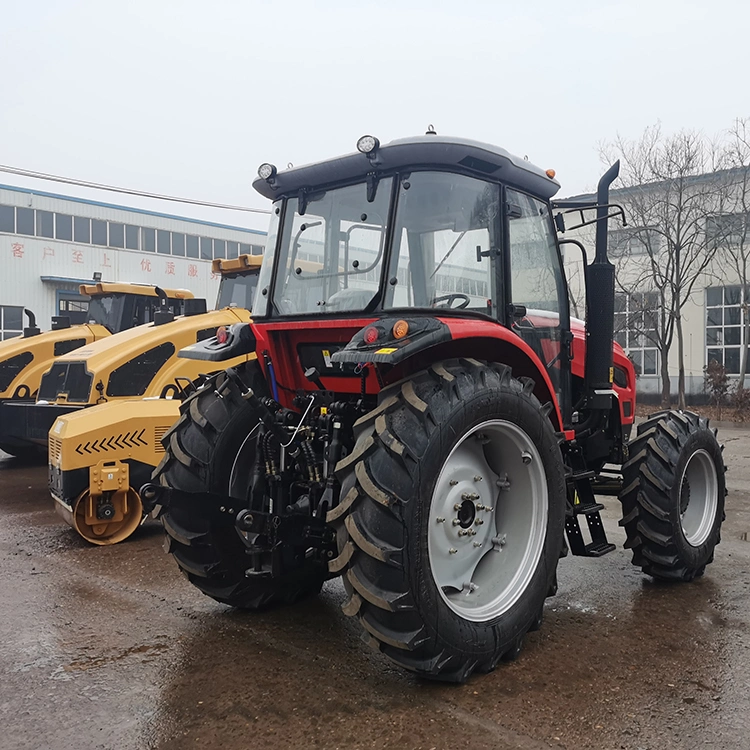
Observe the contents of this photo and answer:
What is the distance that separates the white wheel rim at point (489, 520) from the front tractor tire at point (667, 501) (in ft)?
4.17

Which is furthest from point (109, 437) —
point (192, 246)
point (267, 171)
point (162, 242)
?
point (192, 246)

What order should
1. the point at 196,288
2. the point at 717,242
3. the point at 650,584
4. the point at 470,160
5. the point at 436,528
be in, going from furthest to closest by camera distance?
the point at 196,288 → the point at 717,242 → the point at 650,584 → the point at 470,160 → the point at 436,528

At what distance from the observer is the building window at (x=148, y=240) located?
3409 centimetres

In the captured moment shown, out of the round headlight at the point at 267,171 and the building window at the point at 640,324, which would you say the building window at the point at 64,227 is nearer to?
the building window at the point at 640,324

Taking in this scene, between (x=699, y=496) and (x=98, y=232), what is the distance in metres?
32.0

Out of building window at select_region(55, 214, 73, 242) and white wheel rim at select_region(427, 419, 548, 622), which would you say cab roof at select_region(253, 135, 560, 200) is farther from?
building window at select_region(55, 214, 73, 242)

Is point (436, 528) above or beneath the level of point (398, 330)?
beneath

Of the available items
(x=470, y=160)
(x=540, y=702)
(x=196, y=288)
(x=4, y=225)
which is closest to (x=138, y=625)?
(x=540, y=702)

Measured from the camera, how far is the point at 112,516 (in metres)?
6.24

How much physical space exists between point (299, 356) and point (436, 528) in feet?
3.99

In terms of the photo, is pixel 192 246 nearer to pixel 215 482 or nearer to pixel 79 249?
pixel 79 249

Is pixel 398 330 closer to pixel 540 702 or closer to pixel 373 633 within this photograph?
pixel 373 633

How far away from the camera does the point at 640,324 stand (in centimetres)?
2256

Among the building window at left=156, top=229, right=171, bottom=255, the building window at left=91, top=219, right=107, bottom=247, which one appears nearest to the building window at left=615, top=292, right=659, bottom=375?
the building window at left=156, top=229, right=171, bottom=255
